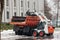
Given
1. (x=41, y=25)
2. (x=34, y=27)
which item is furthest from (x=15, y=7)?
(x=41, y=25)

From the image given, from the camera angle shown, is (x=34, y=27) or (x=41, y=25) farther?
(x=34, y=27)

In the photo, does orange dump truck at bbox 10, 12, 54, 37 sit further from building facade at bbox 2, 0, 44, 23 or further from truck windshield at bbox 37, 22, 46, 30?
building facade at bbox 2, 0, 44, 23

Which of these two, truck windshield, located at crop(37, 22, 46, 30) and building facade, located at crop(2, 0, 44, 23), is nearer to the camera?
truck windshield, located at crop(37, 22, 46, 30)

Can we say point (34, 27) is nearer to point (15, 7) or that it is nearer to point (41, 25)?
point (41, 25)

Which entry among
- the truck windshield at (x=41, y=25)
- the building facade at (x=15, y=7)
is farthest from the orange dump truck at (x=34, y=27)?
the building facade at (x=15, y=7)

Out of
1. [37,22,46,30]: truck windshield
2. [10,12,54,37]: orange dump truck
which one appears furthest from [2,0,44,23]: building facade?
[37,22,46,30]: truck windshield

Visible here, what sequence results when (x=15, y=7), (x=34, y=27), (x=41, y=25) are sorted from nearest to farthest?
(x=41, y=25) < (x=34, y=27) < (x=15, y=7)

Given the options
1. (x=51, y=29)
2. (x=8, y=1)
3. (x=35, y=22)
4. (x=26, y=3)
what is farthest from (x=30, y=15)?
(x=26, y=3)

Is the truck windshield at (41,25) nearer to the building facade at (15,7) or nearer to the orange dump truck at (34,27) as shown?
the orange dump truck at (34,27)

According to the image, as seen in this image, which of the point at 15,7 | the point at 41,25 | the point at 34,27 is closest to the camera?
the point at 41,25

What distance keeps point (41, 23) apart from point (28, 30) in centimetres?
127

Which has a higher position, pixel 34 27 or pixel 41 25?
pixel 41 25

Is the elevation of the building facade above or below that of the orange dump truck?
→ above

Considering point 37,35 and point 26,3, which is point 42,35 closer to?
point 37,35
